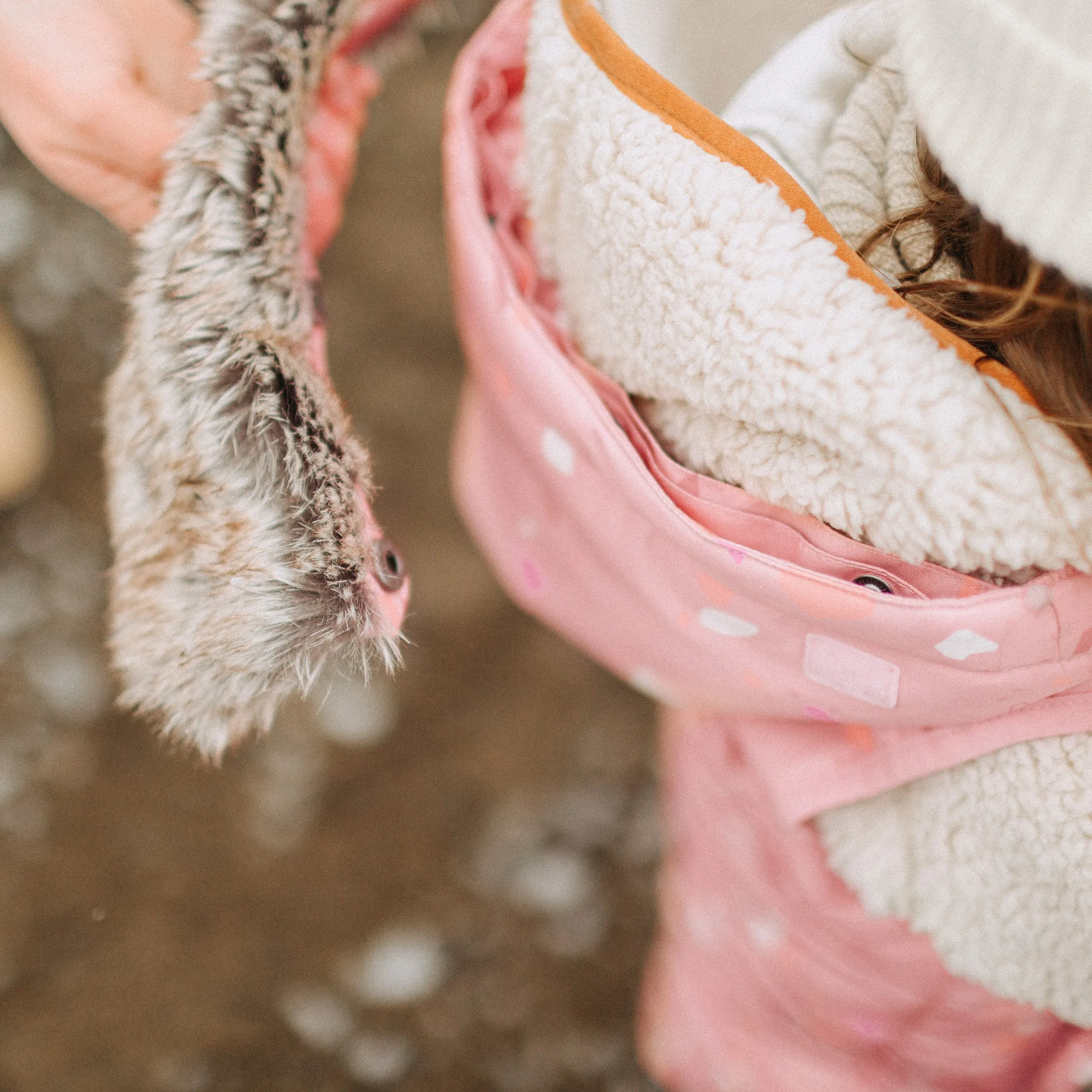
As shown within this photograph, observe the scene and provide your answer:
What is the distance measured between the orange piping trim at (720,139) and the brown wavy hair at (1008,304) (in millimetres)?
11

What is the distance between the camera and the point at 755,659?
47cm

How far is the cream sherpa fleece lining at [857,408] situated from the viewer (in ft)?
1.14

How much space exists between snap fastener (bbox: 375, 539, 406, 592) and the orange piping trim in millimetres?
257

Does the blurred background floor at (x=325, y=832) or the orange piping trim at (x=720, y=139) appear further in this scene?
the blurred background floor at (x=325, y=832)

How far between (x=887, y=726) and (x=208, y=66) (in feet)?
1.72

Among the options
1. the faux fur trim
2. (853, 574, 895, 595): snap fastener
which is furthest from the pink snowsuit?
→ the faux fur trim

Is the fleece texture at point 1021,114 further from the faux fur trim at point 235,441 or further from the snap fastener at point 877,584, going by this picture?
the faux fur trim at point 235,441

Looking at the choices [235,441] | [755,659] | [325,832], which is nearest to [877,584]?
[755,659]

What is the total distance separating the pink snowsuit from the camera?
396 millimetres

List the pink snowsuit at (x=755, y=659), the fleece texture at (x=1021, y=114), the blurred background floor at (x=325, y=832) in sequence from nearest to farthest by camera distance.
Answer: the fleece texture at (x=1021, y=114) < the pink snowsuit at (x=755, y=659) < the blurred background floor at (x=325, y=832)

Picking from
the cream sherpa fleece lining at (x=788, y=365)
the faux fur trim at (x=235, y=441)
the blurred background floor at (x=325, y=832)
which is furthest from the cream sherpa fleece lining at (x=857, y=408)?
the blurred background floor at (x=325, y=832)

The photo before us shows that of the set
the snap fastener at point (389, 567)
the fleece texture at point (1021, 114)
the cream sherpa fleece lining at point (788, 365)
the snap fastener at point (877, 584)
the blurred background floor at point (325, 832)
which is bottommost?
the blurred background floor at point (325, 832)

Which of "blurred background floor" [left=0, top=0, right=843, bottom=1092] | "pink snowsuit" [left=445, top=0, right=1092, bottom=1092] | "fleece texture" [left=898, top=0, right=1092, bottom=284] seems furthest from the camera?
"blurred background floor" [left=0, top=0, right=843, bottom=1092]

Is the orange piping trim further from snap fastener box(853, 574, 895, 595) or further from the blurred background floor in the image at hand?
the blurred background floor
